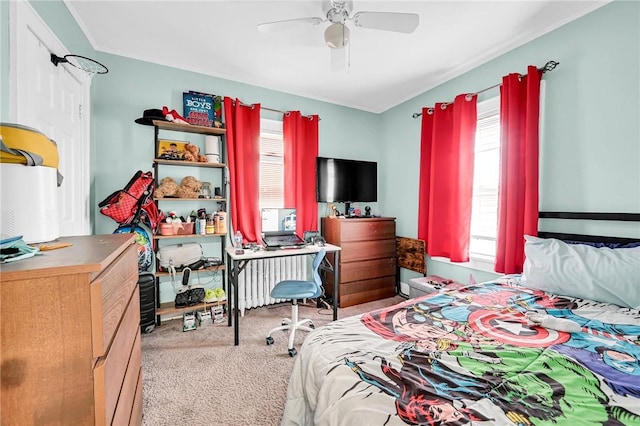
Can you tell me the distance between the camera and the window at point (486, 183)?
266 centimetres

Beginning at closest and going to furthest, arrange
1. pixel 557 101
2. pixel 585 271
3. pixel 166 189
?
pixel 585 271 < pixel 557 101 < pixel 166 189

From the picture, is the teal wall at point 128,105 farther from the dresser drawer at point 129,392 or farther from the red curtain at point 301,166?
the dresser drawer at point 129,392

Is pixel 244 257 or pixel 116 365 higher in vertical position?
pixel 244 257

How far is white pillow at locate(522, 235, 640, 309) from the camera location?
5.12 ft

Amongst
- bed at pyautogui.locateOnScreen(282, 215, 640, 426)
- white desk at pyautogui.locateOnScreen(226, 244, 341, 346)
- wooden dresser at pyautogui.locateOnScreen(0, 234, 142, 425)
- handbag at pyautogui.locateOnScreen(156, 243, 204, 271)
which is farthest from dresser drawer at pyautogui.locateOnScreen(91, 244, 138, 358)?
handbag at pyautogui.locateOnScreen(156, 243, 204, 271)

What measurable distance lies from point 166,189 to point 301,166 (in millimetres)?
1628

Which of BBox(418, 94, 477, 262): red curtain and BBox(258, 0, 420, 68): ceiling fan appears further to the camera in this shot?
BBox(418, 94, 477, 262): red curtain

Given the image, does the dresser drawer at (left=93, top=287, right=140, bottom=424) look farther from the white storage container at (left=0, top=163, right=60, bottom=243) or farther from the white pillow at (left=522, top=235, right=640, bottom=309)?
the white pillow at (left=522, top=235, right=640, bottom=309)

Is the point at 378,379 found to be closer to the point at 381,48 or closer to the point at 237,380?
the point at 237,380

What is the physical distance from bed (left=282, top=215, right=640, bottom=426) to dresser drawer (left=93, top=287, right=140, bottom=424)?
2.26 feet

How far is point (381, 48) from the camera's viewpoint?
2512mm

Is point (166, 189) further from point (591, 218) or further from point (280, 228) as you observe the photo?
point (591, 218)

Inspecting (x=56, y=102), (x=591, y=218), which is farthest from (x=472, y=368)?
(x=56, y=102)

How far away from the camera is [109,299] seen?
0.87 metres
